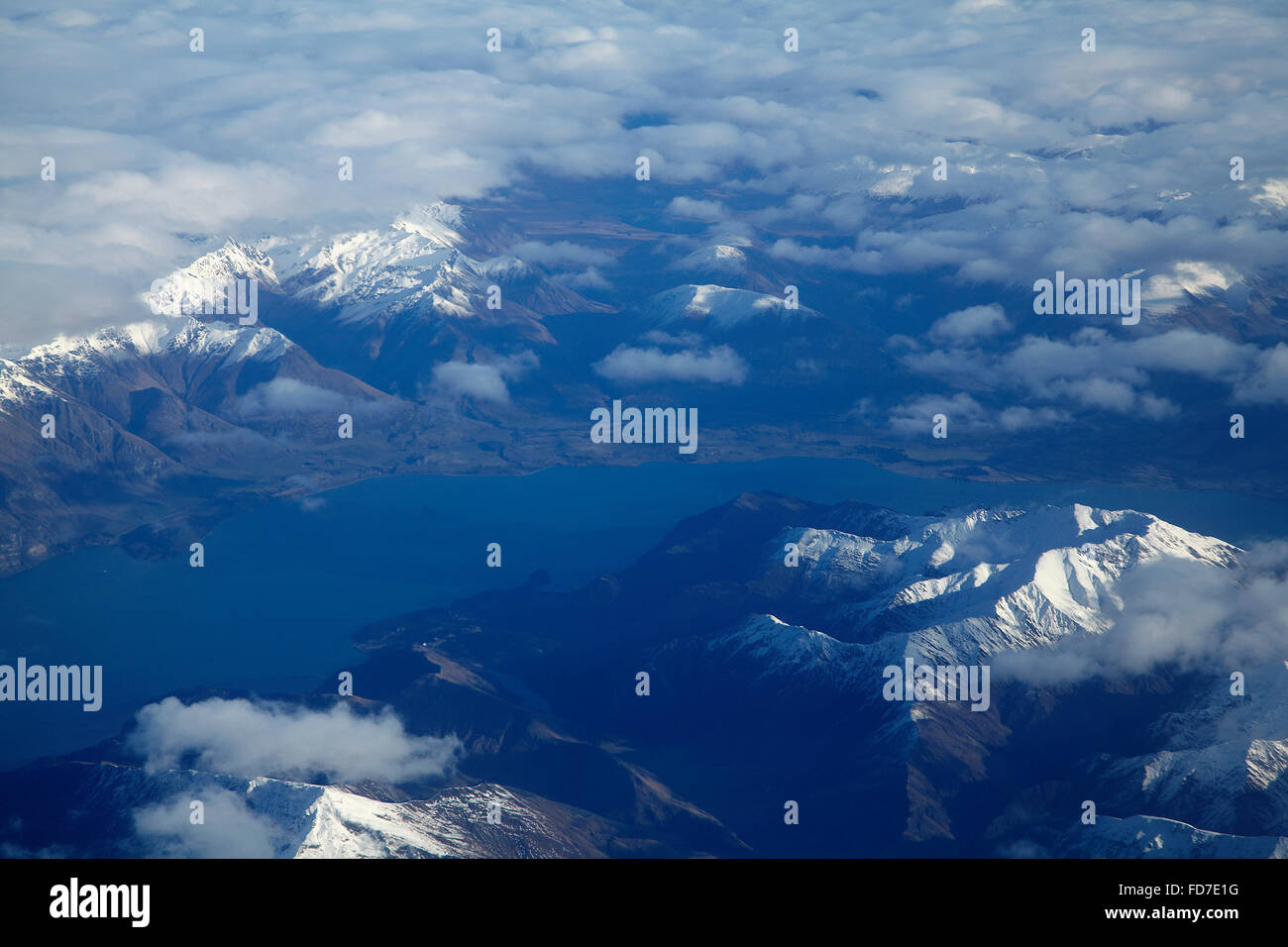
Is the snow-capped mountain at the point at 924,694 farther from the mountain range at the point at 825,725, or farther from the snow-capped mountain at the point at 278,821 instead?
the snow-capped mountain at the point at 278,821

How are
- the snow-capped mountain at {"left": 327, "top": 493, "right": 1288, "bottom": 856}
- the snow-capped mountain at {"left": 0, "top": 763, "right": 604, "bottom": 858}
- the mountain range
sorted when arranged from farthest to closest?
the snow-capped mountain at {"left": 327, "top": 493, "right": 1288, "bottom": 856} → the mountain range → the snow-capped mountain at {"left": 0, "top": 763, "right": 604, "bottom": 858}

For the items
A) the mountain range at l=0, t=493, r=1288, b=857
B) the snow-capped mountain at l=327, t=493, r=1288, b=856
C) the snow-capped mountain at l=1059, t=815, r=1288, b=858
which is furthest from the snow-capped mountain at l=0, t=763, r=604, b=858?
the snow-capped mountain at l=1059, t=815, r=1288, b=858

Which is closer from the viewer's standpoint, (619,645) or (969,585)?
(969,585)

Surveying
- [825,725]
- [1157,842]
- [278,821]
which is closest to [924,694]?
[825,725]

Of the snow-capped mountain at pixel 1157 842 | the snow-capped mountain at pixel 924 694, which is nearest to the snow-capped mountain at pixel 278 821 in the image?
the snow-capped mountain at pixel 924 694

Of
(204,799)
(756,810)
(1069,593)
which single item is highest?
(1069,593)

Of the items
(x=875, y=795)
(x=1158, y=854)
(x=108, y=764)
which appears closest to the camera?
(x=1158, y=854)

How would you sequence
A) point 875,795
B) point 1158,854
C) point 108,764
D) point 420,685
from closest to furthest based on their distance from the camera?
point 1158,854 < point 108,764 < point 875,795 < point 420,685

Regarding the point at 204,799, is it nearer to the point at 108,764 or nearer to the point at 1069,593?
the point at 108,764

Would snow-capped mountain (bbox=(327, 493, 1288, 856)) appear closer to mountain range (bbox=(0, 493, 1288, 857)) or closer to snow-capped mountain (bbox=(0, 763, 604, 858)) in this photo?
mountain range (bbox=(0, 493, 1288, 857))

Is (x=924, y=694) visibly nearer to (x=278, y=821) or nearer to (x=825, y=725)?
(x=825, y=725)
